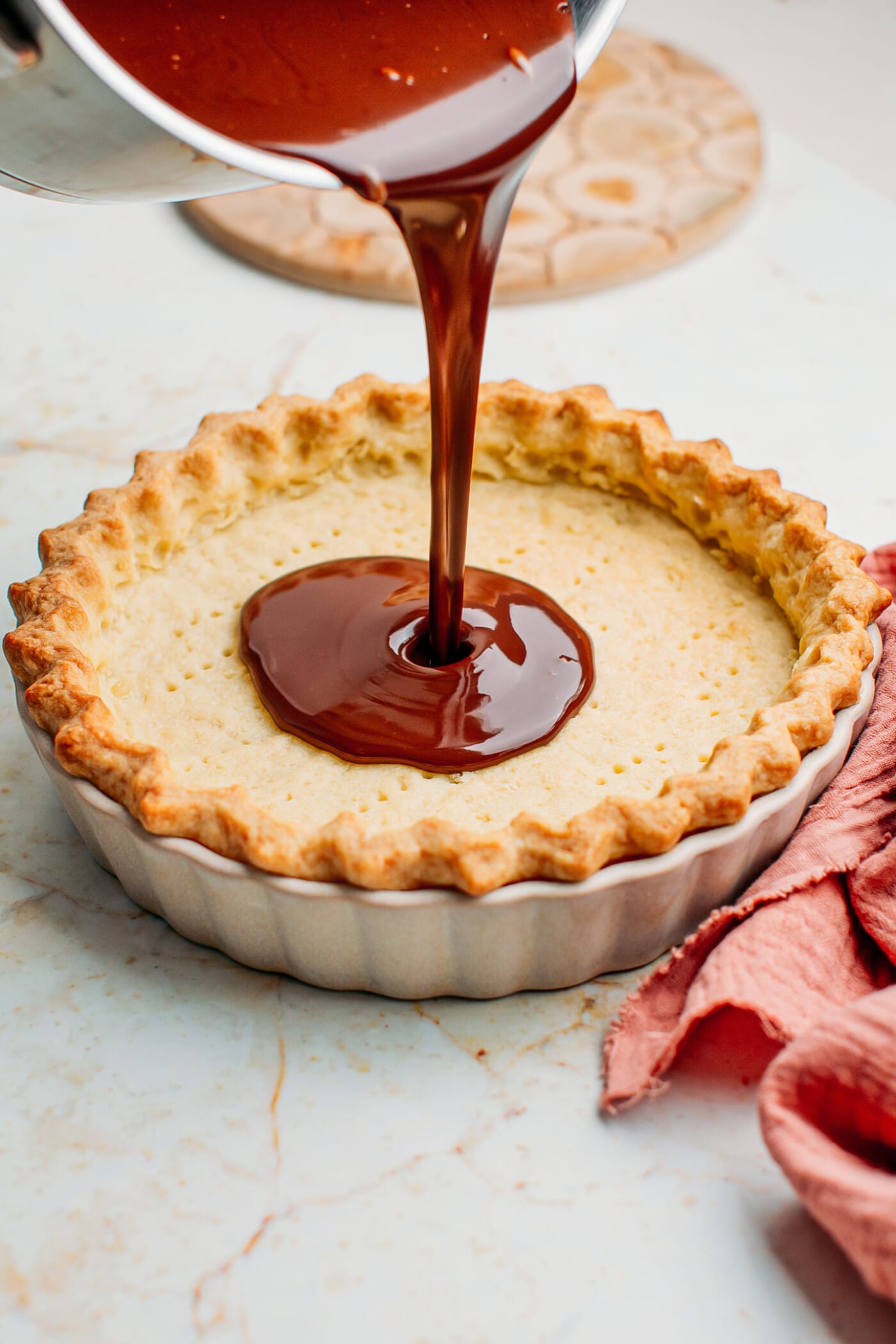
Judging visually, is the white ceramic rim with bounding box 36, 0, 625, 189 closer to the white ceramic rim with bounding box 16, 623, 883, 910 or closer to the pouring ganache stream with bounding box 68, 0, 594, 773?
the pouring ganache stream with bounding box 68, 0, 594, 773

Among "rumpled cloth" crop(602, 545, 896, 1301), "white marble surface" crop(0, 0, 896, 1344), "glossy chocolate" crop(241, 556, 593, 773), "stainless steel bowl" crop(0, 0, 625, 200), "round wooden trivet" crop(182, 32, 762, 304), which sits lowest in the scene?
"white marble surface" crop(0, 0, 896, 1344)

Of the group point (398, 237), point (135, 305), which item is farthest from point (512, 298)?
point (135, 305)

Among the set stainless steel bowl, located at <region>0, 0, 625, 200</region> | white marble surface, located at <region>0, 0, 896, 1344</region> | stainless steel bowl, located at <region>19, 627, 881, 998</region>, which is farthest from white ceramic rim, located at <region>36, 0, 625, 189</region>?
white marble surface, located at <region>0, 0, 896, 1344</region>

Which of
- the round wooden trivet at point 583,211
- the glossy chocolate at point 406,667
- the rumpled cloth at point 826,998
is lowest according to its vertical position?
the rumpled cloth at point 826,998

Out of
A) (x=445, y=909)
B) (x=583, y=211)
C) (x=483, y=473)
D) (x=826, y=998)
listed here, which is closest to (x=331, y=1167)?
(x=445, y=909)

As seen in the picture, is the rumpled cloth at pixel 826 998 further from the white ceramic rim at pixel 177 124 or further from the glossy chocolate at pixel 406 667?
the white ceramic rim at pixel 177 124

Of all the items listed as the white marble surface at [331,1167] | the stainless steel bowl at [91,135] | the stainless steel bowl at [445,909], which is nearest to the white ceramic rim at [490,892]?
the stainless steel bowl at [445,909]
